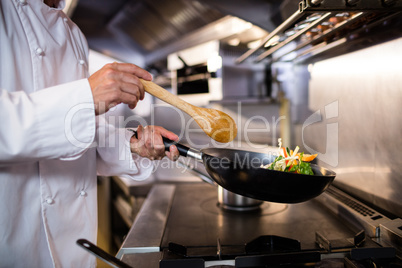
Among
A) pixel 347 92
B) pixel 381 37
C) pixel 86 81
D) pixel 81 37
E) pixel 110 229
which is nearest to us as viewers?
pixel 86 81

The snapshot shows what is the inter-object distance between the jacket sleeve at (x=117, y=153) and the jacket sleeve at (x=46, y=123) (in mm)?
315

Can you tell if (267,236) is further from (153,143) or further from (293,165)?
(153,143)

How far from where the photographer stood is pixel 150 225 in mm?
1021

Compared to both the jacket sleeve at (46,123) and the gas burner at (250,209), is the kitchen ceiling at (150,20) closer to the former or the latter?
the gas burner at (250,209)

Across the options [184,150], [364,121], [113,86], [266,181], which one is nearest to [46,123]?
[113,86]

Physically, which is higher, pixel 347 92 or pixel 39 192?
pixel 347 92

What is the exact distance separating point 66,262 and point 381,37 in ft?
3.72

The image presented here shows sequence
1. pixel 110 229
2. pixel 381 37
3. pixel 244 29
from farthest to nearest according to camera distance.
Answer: pixel 110 229, pixel 244 29, pixel 381 37

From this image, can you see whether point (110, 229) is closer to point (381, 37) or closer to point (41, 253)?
point (41, 253)

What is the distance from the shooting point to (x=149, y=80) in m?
0.77

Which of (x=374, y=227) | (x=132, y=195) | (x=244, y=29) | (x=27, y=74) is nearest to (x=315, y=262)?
(x=374, y=227)

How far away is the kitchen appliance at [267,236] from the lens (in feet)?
2.46

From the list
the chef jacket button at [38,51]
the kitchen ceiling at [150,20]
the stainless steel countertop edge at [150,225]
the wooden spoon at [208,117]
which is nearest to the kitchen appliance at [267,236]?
the stainless steel countertop edge at [150,225]

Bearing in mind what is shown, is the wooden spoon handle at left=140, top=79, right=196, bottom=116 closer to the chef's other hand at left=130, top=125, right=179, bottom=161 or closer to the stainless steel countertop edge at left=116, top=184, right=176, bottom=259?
the chef's other hand at left=130, top=125, right=179, bottom=161
